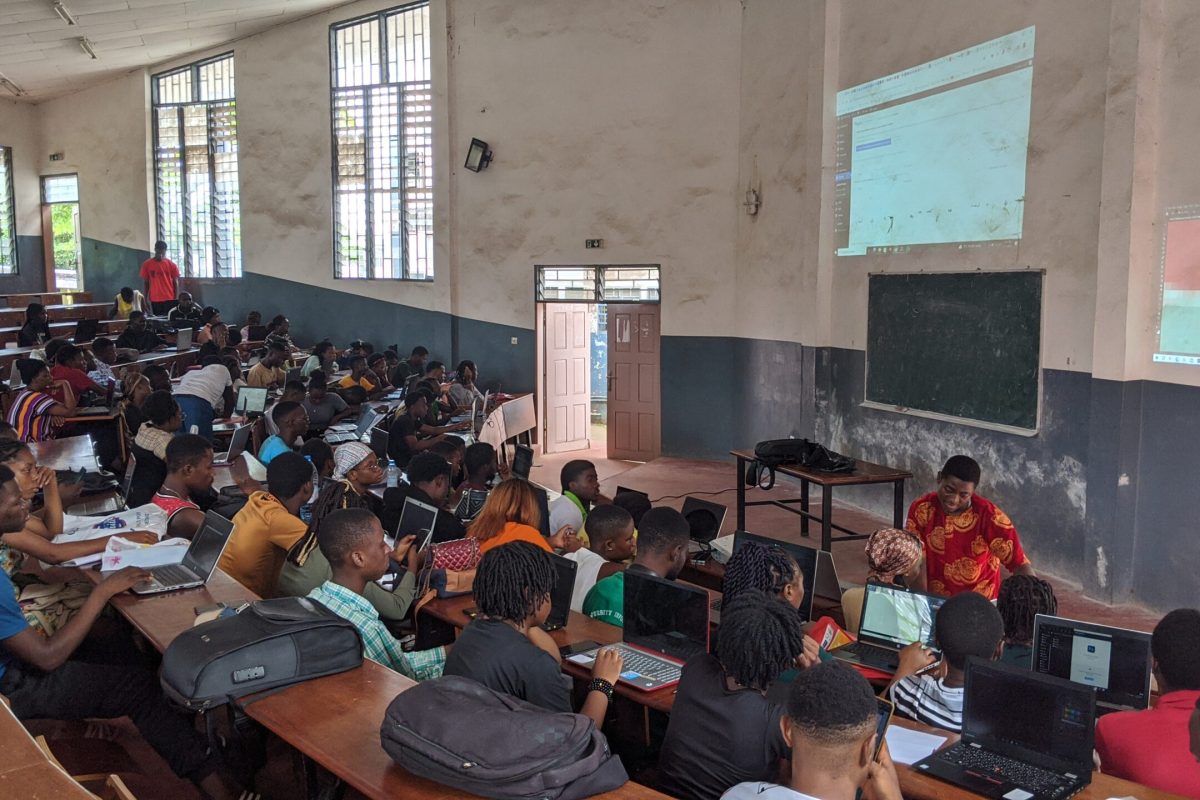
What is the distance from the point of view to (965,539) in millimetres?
5059

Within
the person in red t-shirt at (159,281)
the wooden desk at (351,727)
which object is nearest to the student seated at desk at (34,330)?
the person in red t-shirt at (159,281)

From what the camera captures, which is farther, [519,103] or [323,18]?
[323,18]

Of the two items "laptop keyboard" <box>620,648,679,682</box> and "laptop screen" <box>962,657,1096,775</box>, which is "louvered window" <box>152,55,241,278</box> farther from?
"laptop screen" <box>962,657,1096,775</box>

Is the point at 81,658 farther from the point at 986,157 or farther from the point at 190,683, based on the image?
the point at 986,157

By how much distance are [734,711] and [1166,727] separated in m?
1.12

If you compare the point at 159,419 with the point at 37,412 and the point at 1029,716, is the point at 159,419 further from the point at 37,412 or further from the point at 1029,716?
the point at 1029,716

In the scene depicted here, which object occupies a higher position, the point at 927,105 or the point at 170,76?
the point at 170,76

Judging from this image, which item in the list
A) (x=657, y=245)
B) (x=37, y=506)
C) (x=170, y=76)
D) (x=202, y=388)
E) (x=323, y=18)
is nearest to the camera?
(x=37, y=506)

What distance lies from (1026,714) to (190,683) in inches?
90.1

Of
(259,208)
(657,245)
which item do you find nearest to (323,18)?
(259,208)

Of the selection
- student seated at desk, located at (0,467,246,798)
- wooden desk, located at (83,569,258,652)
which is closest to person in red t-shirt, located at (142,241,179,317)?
wooden desk, located at (83,569,258,652)

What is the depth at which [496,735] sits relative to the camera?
2420mm

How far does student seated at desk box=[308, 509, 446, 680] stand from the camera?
3568 mm

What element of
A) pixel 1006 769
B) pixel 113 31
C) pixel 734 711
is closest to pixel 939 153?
pixel 1006 769
